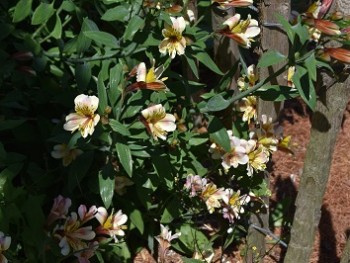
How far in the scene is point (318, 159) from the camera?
2.41 metres

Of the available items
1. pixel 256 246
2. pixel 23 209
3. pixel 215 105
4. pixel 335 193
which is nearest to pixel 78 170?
pixel 23 209

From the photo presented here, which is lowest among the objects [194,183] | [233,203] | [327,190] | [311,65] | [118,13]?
[327,190]

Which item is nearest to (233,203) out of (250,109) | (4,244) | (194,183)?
(194,183)

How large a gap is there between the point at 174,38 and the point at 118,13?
31 centimetres

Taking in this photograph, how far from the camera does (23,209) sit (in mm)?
2416

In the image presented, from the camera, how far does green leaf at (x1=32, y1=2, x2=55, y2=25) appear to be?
2.74 m

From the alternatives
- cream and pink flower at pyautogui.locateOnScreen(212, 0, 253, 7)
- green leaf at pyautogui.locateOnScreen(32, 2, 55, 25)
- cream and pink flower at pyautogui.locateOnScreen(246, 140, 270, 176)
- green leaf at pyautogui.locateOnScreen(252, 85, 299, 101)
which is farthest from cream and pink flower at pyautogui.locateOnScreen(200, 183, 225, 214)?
green leaf at pyautogui.locateOnScreen(32, 2, 55, 25)

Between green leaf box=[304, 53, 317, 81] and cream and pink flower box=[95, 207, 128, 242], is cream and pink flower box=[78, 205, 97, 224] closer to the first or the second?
cream and pink flower box=[95, 207, 128, 242]

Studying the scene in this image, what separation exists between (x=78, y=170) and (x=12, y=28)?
73cm

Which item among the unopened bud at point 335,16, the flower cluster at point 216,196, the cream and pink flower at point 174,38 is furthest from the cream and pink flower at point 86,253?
the unopened bud at point 335,16

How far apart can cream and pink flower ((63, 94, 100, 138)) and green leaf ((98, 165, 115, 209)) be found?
0.34m

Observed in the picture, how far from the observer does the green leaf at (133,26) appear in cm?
251

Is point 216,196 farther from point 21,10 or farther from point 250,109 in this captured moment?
point 21,10

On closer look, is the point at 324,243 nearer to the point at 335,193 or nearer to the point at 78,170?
the point at 335,193
